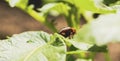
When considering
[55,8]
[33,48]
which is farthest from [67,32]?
[55,8]

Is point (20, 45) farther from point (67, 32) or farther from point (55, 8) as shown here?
point (55, 8)

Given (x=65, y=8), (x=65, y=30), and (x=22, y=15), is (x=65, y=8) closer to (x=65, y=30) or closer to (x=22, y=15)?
(x=65, y=30)

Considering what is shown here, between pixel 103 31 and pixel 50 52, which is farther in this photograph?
pixel 50 52

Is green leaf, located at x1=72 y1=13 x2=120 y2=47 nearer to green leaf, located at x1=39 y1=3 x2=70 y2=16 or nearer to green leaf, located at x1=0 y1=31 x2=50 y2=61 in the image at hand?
green leaf, located at x1=0 y1=31 x2=50 y2=61

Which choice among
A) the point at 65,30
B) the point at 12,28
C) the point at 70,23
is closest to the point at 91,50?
the point at 65,30

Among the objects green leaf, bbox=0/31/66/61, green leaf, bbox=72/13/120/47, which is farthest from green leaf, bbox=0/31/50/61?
green leaf, bbox=72/13/120/47

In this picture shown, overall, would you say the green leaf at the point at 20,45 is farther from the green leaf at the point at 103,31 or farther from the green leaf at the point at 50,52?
the green leaf at the point at 103,31
